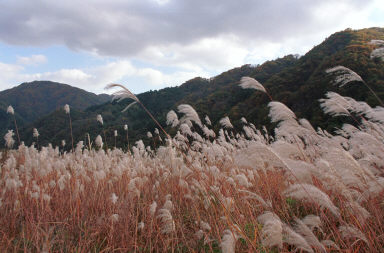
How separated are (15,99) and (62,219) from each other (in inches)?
9120

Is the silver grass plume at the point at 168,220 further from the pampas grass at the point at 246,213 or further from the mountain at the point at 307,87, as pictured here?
the mountain at the point at 307,87

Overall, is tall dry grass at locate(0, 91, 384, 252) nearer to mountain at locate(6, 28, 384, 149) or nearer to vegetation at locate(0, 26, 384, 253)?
vegetation at locate(0, 26, 384, 253)

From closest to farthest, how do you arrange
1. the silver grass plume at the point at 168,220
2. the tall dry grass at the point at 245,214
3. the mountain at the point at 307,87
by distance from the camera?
the tall dry grass at the point at 245,214 < the silver grass plume at the point at 168,220 < the mountain at the point at 307,87

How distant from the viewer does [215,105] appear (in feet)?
155

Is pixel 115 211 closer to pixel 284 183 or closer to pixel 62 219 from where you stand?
pixel 62 219

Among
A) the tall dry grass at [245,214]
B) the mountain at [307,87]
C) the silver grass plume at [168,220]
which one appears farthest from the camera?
the mountain at [307,87]

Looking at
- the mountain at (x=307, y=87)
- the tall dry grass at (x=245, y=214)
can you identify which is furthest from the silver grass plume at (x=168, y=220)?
the mountain at (x=307, y=87)

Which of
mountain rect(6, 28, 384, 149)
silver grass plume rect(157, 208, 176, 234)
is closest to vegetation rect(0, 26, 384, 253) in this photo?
silver grass plume rect(157, 208, 176, 234)

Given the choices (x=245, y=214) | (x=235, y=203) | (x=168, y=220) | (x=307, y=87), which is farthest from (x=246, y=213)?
(x=307, y=87)

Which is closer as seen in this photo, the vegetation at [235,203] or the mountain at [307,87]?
the vegetation at [235,203]

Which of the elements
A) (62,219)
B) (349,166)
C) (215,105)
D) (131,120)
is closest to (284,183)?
(349,166)

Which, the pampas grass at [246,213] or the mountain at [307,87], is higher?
the mountain at [307,87]

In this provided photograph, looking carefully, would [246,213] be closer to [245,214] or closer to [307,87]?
[245,214]

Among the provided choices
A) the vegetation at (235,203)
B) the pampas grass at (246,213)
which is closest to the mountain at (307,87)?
the vegetation at (235,203)
